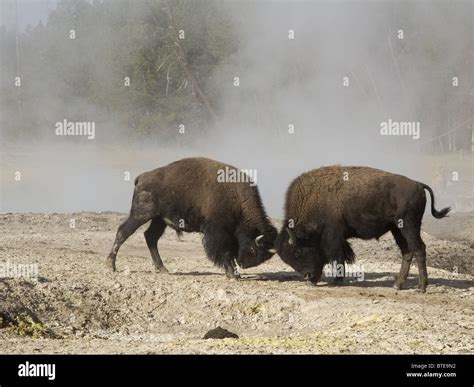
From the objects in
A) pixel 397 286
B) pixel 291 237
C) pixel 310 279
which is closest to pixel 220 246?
pixel 291 237

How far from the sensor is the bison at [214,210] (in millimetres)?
13984

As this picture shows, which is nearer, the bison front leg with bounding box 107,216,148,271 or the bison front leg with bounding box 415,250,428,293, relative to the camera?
the bison front leg with bounding box 415,250,428,293

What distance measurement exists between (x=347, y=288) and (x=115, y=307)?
2.92 m

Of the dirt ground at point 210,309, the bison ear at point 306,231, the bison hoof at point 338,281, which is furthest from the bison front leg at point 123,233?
the bison hoof at point 338,281

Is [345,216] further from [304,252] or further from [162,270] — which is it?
[162,270]

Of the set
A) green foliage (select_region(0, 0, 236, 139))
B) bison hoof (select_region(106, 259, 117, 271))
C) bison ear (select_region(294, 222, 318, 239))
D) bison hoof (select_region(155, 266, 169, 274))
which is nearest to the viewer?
bison ear (select_region(294, 222, 318, 239))

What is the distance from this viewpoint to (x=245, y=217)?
14.1m

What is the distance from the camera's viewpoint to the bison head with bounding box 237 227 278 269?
46.2 feet

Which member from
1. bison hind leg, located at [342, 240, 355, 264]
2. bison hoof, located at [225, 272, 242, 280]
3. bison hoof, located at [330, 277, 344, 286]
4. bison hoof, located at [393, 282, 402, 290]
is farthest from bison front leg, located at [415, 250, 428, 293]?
bison hoof, located at [225, 272, 242, 280]

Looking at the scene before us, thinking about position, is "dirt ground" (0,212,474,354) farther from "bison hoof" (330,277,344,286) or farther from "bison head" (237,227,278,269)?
"bison head" (237,227,278,269)

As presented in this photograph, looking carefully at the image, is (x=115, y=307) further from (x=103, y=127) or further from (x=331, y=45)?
(x=103, y=127)

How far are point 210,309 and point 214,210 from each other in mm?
1880
